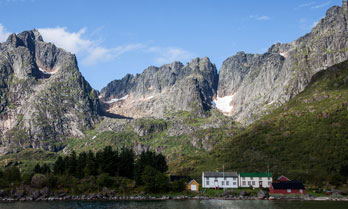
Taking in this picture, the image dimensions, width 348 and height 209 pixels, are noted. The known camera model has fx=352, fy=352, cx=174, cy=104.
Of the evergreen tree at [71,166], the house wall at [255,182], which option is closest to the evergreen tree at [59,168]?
the evergreen tree at [71,166]

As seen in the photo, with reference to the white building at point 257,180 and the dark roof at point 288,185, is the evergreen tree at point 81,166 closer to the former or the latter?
the white building at point 257,180

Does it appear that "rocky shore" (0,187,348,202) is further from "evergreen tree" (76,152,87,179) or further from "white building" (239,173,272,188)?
"white building" (239,173,272,188)

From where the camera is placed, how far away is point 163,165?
16925 cm

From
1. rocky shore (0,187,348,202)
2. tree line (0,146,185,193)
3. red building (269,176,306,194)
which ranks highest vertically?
tree line (0,146,185,193)

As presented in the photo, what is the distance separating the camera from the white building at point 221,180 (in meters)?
152

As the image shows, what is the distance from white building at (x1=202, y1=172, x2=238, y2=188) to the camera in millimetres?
152500

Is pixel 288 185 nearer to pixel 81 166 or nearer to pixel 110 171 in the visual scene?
pixel 110 171

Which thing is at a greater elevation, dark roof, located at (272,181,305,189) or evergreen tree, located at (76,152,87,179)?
evergreen tree, located at (76,152,87,179)

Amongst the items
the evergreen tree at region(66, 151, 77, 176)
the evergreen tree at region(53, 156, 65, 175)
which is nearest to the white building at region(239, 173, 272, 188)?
the evergreen tree at region(66, 151, 77, 176)

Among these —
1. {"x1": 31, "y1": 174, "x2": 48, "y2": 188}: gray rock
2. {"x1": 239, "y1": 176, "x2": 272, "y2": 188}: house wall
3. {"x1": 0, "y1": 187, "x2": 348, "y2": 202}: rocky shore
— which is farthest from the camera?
{"x1": 239, "y1": 176, "x2": 272, "y2": 188}: house wall

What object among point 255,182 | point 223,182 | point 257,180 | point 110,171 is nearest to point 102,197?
point 110,171

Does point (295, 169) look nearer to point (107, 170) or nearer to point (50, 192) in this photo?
point (107, 170)

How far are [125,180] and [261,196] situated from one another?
A: 53600 millimetres

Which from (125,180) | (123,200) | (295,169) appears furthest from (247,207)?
(295,169)
